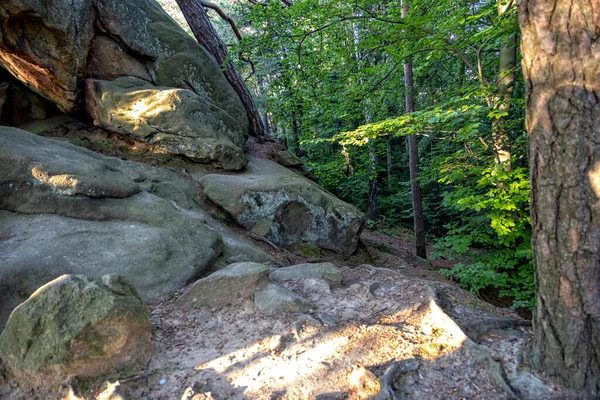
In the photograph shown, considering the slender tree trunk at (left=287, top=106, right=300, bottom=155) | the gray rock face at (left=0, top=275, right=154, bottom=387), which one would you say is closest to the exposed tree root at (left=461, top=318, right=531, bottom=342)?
the gray rock face at (left=0, top=275, right=154, bottom=387)

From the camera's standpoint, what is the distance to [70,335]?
298 cm

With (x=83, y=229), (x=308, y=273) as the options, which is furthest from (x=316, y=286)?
(x=83, y=229)

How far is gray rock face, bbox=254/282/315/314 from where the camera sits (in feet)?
13.9

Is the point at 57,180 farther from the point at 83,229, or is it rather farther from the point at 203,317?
the point at 203,317

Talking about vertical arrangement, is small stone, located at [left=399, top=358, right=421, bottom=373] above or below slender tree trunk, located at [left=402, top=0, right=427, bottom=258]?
below

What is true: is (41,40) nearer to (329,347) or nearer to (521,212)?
(329,347)

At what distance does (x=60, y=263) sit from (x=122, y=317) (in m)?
2.13

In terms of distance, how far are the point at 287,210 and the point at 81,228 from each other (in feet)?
14.3

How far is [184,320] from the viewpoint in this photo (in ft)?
13.9

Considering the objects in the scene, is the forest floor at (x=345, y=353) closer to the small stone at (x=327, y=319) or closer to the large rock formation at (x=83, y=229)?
the small stone at (x=327, y=319)

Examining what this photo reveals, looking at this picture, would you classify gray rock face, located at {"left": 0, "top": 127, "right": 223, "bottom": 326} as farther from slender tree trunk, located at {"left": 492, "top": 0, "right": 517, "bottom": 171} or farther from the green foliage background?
slender tree trunk, located at {"left": 492, "top": 0, "right": 517, "bottom": 171}

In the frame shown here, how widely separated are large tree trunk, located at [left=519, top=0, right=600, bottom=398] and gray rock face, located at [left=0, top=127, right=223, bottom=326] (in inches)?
177

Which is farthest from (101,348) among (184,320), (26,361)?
(184,320)

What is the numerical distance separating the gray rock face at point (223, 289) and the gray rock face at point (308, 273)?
0.61 m
